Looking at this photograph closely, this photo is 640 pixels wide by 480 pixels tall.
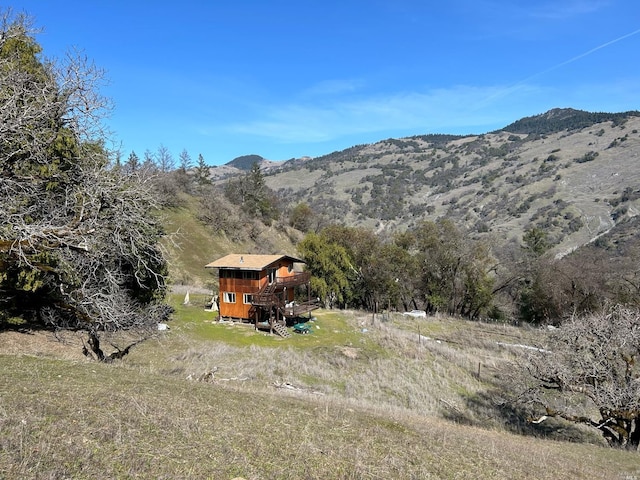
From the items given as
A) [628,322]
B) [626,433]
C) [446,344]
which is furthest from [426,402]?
[446,344]

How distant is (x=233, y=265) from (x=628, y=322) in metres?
27.8

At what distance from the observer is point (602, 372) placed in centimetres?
1517

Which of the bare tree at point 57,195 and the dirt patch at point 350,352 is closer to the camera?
the bare tree at point 57,195

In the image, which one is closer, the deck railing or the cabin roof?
the cabin roof

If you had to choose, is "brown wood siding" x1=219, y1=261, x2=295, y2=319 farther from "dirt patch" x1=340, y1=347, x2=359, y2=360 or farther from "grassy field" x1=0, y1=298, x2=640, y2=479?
"grassy field" x1=0, y1=298, x2=640, y2=479

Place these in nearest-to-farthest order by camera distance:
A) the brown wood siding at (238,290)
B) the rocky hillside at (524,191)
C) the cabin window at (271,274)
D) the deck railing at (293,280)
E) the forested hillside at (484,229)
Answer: the brown wood siding at (238,290), the cabin window at (271,274), the deck railing at (293,280), the forested hillside at (484,229), the rocky hillside at (524,191)

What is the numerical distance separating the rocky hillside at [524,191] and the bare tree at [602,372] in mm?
73082

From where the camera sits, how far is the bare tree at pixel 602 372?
14.6 metres

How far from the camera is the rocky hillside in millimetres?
96188

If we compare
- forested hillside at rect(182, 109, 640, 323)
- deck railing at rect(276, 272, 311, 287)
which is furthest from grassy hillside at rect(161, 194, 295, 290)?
deck railing at rect(276, 272, 311, 287)

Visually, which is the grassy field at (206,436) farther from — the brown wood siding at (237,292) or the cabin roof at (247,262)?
the brown wood siding at (237,292)

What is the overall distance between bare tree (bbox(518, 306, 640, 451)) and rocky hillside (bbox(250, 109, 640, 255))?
240 ft

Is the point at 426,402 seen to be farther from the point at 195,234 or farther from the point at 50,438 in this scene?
the point at 195,234

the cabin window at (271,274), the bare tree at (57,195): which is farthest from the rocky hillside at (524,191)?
the bare tree at (57,195)
